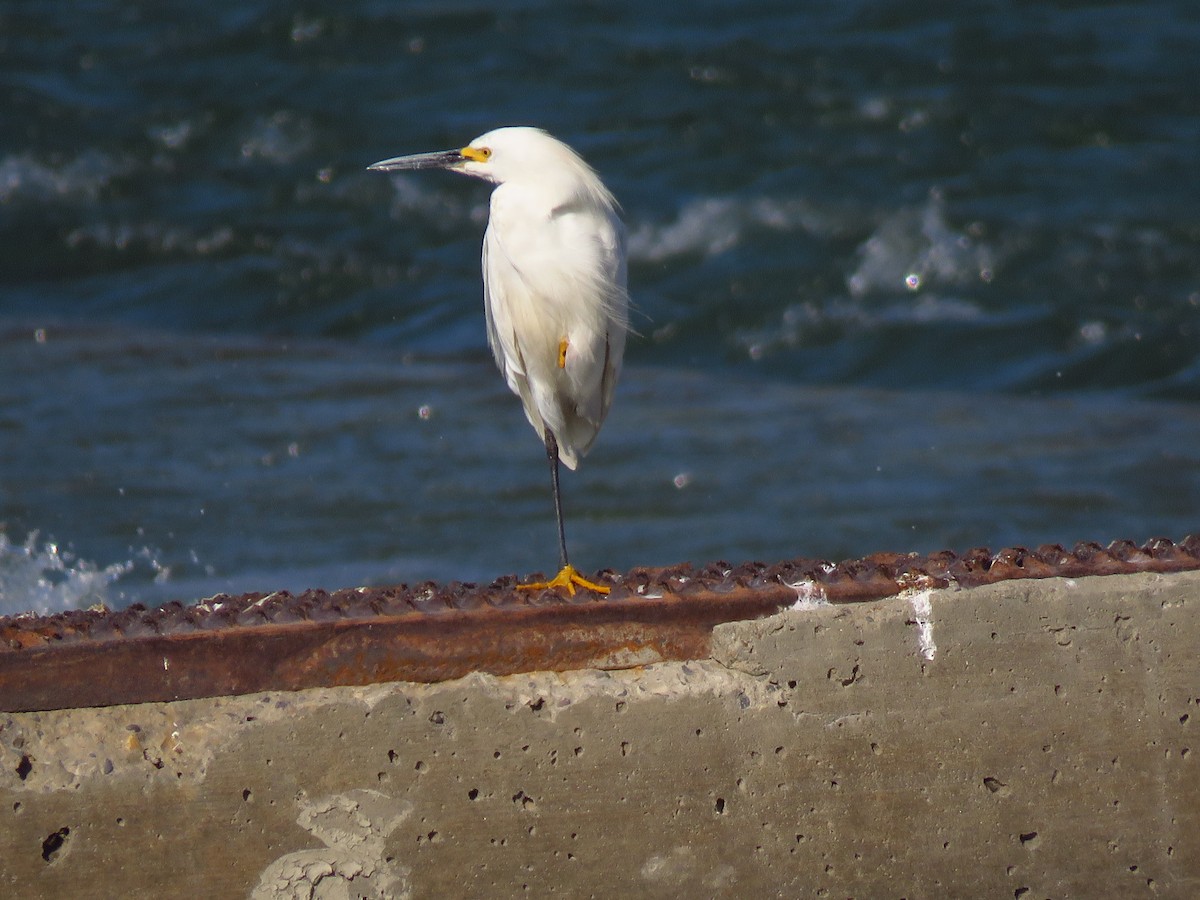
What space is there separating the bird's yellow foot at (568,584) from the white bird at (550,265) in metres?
0.32

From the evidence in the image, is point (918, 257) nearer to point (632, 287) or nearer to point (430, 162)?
point (632, 287)

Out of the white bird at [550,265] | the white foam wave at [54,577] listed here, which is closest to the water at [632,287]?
the white foam wave at [54,577]

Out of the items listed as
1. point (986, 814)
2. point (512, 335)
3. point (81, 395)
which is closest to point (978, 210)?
point (81, 395)

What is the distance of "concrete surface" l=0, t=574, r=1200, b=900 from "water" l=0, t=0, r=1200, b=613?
8.40 feet

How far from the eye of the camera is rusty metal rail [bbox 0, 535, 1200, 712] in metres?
1.94

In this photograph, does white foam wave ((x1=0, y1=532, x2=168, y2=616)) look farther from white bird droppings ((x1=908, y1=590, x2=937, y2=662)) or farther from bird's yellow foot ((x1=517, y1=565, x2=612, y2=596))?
white bird droppings ((x1=908, y1=590, x2=937, y2=662))

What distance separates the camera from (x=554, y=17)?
10.9 meters

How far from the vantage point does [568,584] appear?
227 centimetres

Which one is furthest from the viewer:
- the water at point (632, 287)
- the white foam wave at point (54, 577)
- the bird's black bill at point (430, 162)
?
the water at point (632, 287)

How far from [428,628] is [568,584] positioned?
33cm

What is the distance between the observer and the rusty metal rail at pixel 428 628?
1.94 meters

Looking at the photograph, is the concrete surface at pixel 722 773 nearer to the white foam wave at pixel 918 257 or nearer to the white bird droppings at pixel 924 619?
the white bird droppings at pixel 924 619

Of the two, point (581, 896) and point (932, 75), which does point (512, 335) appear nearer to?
point (581, 896)

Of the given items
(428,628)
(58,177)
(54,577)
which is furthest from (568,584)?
(58,177)
